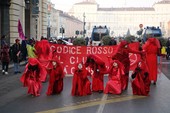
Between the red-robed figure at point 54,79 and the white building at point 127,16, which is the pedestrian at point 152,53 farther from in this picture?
the white building at point 127,16

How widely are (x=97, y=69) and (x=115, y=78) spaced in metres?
0.73

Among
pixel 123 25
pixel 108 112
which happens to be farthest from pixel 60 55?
pixel 123 25

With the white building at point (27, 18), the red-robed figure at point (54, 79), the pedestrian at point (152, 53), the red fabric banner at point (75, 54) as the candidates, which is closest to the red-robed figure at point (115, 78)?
the red-robed figure at point (54, 79)

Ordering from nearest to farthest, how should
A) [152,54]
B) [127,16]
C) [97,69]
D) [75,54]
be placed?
[97,69] < [152,54] < [75,54] < [127,16]

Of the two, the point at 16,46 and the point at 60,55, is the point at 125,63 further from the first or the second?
the point at 16,46

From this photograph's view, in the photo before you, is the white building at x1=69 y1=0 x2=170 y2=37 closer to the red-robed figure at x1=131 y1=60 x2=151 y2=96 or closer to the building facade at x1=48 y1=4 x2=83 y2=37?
the building facade at x1=48 y1=4 x2=83 y2=37

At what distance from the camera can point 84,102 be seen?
11.5m

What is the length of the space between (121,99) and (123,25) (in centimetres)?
14942

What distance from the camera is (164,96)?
1281 cm

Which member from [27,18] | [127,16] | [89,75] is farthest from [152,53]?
[127,16]

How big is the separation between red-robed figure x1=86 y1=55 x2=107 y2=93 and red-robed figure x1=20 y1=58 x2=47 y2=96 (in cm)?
152

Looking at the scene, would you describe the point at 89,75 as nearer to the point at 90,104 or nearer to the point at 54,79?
the point at 54,79

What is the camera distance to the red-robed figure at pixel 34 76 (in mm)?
12992

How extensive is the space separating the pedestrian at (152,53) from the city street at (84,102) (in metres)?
1.36
